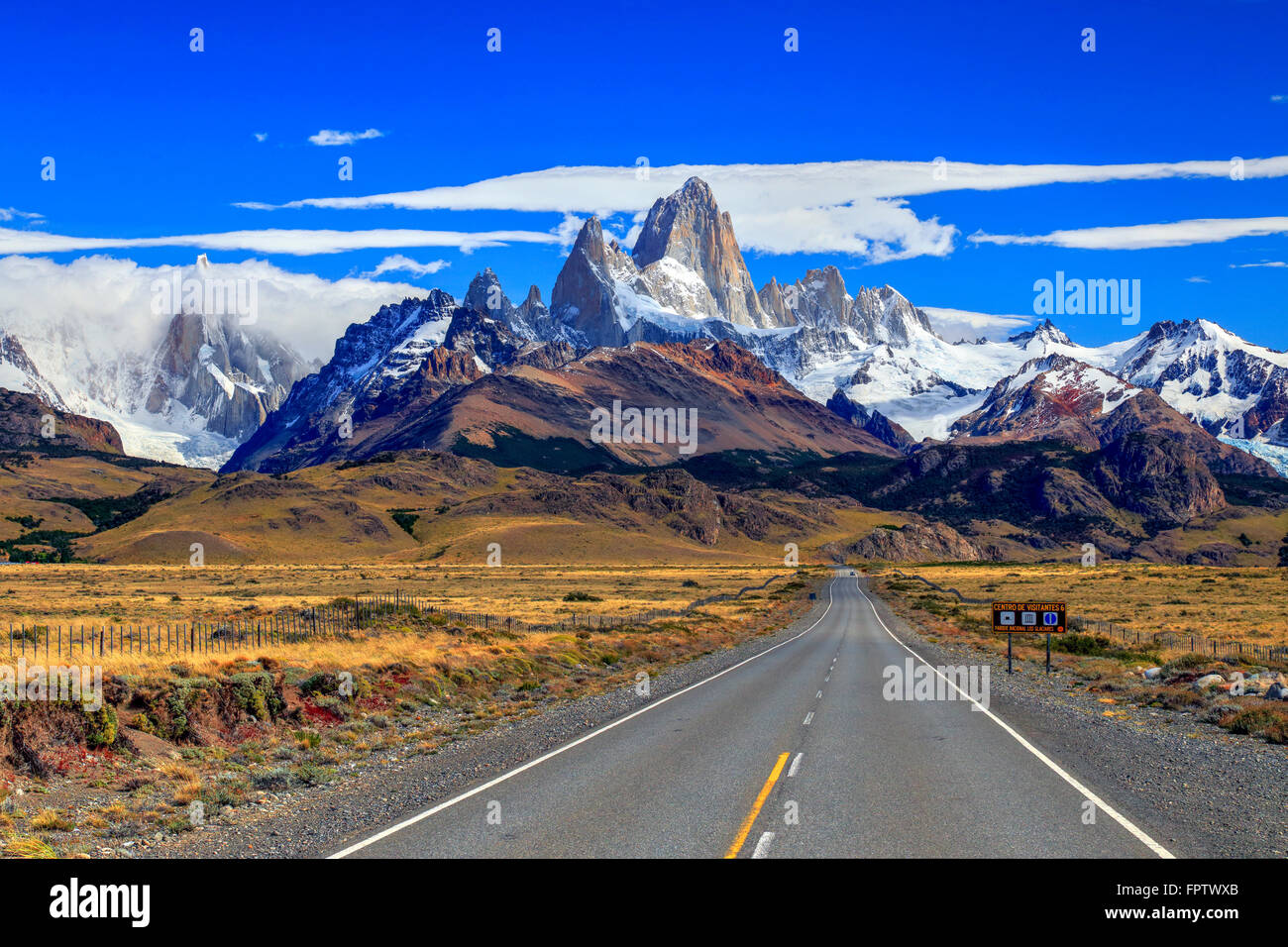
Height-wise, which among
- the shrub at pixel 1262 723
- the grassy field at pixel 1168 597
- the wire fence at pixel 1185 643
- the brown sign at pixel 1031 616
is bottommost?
the grassy field at pixel 1168 597

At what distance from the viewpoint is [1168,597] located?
279 ft

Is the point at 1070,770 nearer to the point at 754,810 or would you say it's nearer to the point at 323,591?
the point at 754,810

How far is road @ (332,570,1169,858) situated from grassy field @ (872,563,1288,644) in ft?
116

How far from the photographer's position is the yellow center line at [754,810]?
10938mm

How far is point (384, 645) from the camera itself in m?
31.3

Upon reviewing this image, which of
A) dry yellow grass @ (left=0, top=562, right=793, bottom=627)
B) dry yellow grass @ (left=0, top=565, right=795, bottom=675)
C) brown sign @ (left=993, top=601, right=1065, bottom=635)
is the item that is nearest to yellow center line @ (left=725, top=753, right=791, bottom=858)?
dry yellow grass @ (left=0, top=565, right=795, bottom=675)

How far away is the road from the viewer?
36.4 feet

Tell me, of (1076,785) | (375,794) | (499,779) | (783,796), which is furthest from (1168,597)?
(375,794)

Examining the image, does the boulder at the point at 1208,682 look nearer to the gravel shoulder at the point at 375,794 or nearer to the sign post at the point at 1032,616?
the sign post at the point at 1032,616

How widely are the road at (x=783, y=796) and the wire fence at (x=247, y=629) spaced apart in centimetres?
1244

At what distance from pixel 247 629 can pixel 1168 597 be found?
76479 mm

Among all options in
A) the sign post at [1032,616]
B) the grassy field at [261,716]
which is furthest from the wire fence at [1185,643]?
the grassy field at [261,716]
